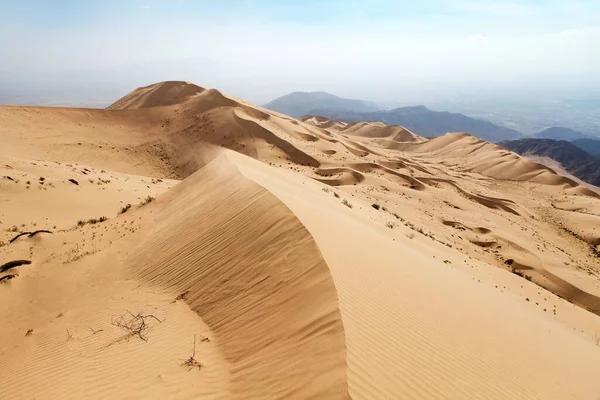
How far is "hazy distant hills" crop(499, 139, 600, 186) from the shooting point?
9812cm

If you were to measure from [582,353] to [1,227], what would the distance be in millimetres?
17236

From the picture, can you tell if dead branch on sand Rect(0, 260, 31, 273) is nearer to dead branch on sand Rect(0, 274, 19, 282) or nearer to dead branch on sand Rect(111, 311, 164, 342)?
A: dead branch on sand Rect(0, 274, 19, 282)

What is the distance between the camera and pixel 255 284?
6766 millimetres

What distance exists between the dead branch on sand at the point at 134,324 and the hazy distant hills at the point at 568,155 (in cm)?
11638

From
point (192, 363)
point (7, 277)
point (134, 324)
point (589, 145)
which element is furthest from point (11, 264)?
point (589, 145)

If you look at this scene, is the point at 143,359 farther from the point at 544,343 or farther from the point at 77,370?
the point at 544,343

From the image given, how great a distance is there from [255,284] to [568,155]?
134427 mm

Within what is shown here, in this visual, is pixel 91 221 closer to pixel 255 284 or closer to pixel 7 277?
pixel 7 277

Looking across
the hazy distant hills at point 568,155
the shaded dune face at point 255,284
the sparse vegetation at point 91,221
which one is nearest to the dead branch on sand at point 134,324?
the shaded dune face at point 255,284

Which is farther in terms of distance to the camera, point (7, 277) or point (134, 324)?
point (7, 277)

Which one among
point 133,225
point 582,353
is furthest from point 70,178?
point 582,353

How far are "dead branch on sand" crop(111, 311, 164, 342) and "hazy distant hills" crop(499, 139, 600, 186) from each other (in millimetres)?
116380

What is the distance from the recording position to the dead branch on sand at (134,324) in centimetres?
641

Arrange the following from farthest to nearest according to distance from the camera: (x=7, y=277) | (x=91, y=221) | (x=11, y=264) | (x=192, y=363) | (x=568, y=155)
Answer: (x=568, y=155)
(x=91, y=221)
(x=11, y=264)
(x=7, y=277)
(x=192, y=363)
